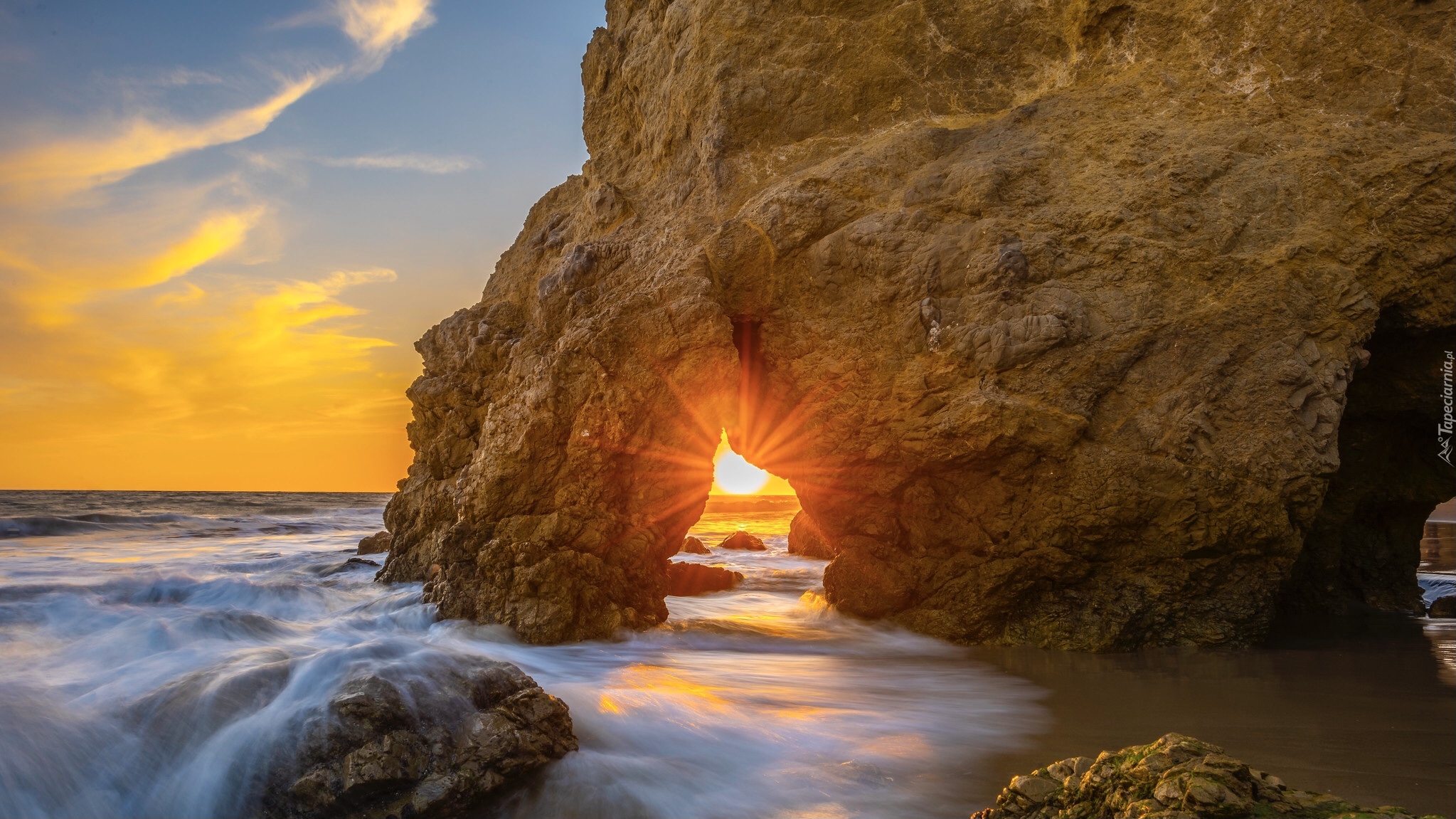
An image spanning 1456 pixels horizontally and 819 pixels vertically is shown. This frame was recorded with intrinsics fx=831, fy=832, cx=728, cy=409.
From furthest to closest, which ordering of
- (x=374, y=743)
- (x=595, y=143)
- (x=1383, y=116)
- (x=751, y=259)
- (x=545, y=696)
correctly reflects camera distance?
(x=595, y=143)
(x=751, y=259)
(x=1383, y=116)
(x=545, y=696)
(x=374, y=743)

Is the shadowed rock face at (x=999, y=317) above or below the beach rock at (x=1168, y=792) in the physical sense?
above

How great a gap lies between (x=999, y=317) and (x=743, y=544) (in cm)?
1506

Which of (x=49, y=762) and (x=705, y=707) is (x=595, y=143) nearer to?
(x=705, y=707)

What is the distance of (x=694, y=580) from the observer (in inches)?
504

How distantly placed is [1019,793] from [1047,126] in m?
7.51

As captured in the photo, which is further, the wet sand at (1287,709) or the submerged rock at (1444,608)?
the submerged rock at (1444,608)

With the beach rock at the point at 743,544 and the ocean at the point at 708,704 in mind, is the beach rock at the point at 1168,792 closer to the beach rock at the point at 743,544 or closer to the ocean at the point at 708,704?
the ocean at the point at 708,704

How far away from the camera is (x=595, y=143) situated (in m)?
12.5

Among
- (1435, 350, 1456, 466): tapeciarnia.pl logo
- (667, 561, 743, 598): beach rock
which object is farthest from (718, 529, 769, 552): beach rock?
(1435, 350, 1456, 466): tapeciarnia.pl logo

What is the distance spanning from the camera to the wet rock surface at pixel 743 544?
22.0m

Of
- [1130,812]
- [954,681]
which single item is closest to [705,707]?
[954,681]

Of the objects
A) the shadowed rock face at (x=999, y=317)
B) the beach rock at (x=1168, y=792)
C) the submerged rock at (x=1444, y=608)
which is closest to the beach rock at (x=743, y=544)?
the shadowed rock face at (x=999, y=317)

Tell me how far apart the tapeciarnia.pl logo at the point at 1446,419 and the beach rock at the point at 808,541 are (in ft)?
36.1

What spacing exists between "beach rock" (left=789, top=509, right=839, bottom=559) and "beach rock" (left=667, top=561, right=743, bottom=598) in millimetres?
5269
